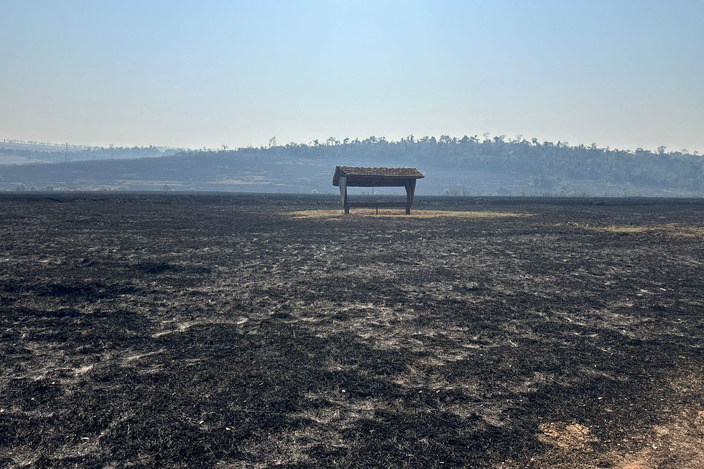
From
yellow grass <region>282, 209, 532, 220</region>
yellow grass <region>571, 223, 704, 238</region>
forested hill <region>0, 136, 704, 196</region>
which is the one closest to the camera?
yellow grass <region>571, 223, 704, 238</region>

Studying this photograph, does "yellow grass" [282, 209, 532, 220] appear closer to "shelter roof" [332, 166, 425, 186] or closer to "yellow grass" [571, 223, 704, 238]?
"shelter roof" [332, 166, 425, 186]

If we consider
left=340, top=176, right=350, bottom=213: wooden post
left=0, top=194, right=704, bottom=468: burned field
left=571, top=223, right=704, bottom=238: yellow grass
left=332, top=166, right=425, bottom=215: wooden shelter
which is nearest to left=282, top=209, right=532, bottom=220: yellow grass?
left=340, top=176, right=350, bottom=213: wooden post

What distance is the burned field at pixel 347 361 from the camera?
4027mm

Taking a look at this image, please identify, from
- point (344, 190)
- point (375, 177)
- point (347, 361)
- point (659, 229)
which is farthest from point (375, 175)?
point (347, 361)

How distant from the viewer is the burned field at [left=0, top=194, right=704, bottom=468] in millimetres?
4027

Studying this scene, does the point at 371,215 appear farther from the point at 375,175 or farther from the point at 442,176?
the point at 442,176

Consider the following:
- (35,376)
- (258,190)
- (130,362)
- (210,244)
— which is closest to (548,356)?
(130,362)

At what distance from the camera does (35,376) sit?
17.3ft

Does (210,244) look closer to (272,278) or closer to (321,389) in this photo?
(272,278)

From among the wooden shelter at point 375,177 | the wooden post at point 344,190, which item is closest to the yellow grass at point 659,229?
the wooden shelter at point 375,177

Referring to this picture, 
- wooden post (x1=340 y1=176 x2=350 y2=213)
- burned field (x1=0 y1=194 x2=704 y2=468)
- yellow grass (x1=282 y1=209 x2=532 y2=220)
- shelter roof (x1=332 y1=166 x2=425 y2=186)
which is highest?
shelter roof (x1=332 y1=166 x2=425 y2=186)

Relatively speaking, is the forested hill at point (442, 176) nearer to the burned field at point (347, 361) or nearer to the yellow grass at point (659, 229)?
the yellow grass at point (659, 229)

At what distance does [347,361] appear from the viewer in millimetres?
A: 5816

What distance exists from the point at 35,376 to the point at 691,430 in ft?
21.5
